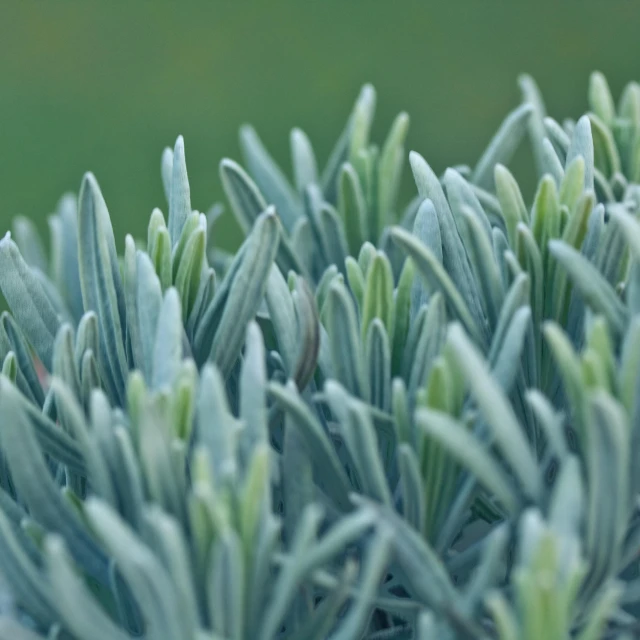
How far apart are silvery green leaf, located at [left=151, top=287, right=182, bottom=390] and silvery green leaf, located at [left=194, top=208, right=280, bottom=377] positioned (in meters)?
0.05

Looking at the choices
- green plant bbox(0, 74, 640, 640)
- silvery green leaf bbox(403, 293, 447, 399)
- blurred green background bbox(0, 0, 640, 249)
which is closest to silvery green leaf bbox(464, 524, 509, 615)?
green plant bbox(0, 74, 640, 640)

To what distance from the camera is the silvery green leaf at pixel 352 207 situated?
73 cm

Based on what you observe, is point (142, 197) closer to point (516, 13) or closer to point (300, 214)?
point (516, 13)

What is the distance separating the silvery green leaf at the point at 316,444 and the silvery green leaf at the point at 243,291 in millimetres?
69

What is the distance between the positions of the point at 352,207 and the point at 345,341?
0.81 feet

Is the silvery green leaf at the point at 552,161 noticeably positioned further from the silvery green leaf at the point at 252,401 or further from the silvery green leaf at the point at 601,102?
the silvery green leaf at the point at 252,401

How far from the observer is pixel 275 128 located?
2623 mm

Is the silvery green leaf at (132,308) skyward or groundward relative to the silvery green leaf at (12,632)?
skyward

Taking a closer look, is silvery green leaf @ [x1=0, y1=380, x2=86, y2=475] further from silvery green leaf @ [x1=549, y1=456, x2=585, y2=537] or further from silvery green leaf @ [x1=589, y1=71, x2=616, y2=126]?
silvery green leaf @ [x1=589, y1=71, x2=616, y2=126]

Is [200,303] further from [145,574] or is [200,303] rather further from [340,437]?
[145,574]

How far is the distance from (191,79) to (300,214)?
202 centimetres

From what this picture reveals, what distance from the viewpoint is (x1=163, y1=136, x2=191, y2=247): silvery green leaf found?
0.60 meters

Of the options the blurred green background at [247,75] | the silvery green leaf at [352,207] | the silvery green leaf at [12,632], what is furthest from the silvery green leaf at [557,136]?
the blurred green background at [247,75]

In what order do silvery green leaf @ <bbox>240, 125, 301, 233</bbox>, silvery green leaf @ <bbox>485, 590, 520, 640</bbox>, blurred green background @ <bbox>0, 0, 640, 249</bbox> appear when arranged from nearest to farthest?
silvery green leaf @ <bbox>485, 590, 520, 640</bbox>
silvery green leaf @ <bbox>240, 125, 301, 233</bbox>
blurred green background @ <bbox>0, 0, 640, 249</bbox>
